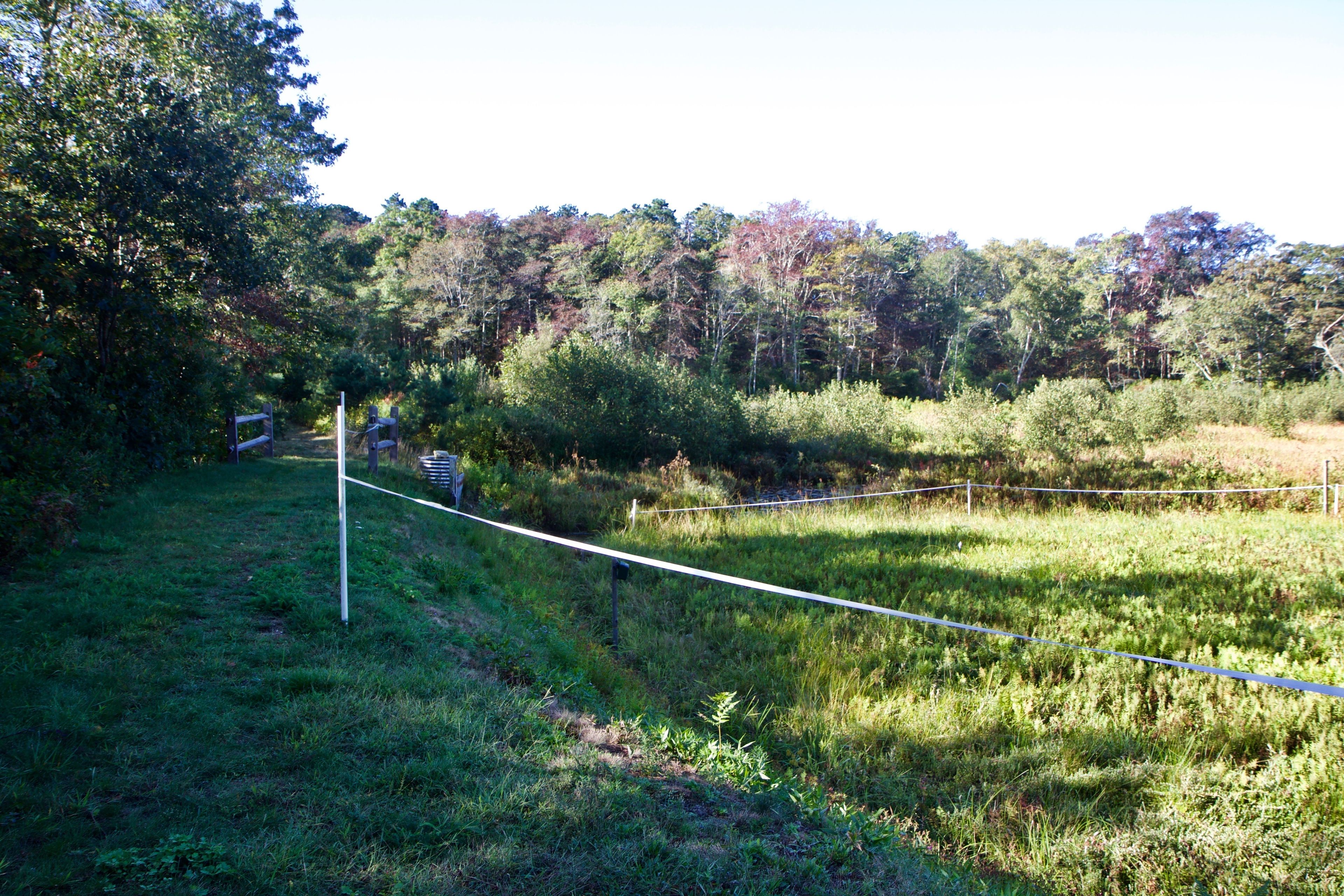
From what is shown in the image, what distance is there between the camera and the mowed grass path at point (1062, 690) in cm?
377

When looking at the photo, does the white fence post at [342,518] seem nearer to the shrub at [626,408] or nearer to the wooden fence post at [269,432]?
the wooden fence post at [269,432]

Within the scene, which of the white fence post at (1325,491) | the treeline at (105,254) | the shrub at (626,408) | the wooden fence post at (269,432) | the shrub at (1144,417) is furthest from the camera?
the shrub at (626,408)

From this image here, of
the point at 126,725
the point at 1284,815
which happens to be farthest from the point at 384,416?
the point at 1284,815

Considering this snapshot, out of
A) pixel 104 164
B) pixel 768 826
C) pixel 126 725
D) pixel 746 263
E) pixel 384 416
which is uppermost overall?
pixel 746 263

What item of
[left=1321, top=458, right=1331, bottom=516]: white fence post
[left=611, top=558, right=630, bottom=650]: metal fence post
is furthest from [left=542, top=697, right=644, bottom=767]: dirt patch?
[left=1321, top=458, right=1331, bottom=516]: white fence post

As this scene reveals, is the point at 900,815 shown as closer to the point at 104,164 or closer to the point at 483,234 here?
the point at 104,164

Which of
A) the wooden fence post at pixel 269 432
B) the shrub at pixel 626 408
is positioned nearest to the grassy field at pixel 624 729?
the wooden fence post at pixel 269 432

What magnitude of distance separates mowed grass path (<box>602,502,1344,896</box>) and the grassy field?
0.03m

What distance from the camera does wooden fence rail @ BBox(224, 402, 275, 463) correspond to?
12141 mm

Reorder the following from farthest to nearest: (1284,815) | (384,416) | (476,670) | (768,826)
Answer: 1. (384,416)
2. (476,670)
3. (1284,815)
4. (768,826)

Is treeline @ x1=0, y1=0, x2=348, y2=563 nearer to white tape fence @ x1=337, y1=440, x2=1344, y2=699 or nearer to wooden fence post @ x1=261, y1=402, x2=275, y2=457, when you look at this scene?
wooden fence post @ x1=261, y1=402, x2=275, y2=457

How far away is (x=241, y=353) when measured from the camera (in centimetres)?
1889

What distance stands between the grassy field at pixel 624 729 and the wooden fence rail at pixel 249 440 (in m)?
3.97

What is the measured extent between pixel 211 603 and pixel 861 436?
61.6 feet
